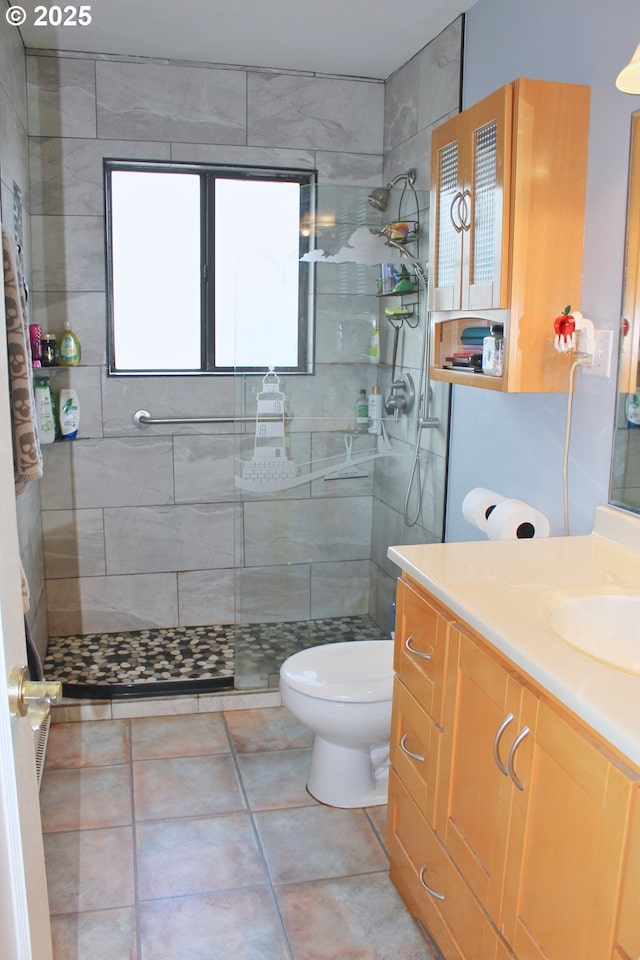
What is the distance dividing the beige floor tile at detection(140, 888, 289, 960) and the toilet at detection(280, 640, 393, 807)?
0.47 meters

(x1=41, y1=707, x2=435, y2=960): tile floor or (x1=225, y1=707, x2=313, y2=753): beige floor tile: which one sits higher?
(x1=225, y1=707, x2=313, y2=753): beige floor tile

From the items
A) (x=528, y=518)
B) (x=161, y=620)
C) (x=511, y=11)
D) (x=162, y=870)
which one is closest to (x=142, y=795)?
(x=162, y=870)

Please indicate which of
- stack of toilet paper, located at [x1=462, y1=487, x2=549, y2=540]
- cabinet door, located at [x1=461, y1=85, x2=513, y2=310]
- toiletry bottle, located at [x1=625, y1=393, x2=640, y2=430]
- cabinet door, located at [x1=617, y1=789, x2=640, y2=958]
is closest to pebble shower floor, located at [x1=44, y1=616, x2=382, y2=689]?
stack of toilet paper, located at [x1=462, y1=487, x2=549, y2=540]

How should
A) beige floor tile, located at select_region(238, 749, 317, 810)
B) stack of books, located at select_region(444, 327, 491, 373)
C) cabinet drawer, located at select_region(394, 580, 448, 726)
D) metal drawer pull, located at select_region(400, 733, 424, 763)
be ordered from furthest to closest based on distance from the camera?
1. beige floor tile, located at select_region(238, 749, 317, 810)
2. stack of books, located at select_region(444, 327, 491, 373)
3. metal drawer pull, located at select_region(400, 733, 424, 763)
4. cabinet drawer, located at select_region(394, 580, 448, 726)

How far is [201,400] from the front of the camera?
3635mm

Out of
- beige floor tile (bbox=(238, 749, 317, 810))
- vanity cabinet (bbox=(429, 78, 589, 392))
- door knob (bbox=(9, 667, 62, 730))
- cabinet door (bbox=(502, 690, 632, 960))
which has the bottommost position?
beige floor tile (bbox=(238, 749, 317, 810))

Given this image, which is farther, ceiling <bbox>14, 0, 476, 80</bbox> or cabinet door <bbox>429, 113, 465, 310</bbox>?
ceiling <bbox>14, 0, 476, 80</bbox>

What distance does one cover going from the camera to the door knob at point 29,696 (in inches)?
39.9

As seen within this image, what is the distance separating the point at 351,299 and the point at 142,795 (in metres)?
1.84

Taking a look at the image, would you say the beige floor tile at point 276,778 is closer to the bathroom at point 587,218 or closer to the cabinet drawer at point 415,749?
the cabinet drawer at point 415,749

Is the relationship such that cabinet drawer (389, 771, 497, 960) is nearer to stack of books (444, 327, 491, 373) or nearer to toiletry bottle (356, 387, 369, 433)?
stack of books (444, 327, 491, 373)

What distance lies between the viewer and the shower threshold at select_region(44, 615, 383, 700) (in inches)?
123

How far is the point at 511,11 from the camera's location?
2.46m

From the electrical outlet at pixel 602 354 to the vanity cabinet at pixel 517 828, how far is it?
74cm
